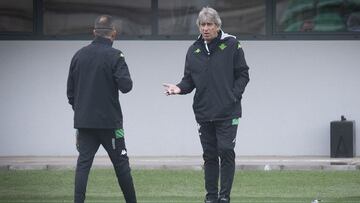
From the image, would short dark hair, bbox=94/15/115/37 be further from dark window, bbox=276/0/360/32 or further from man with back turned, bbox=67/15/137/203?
dark window, bbox=276/0/360/32

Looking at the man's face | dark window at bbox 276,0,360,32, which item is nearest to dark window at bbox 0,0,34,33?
dark window at bbox 276,0,360,32

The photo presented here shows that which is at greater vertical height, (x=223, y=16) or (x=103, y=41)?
(x=223, y=16)

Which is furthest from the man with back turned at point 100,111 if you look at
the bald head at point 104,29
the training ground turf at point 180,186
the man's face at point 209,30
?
the training ground turf at point 180,186

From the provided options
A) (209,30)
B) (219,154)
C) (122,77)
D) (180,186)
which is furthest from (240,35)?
(122,77)

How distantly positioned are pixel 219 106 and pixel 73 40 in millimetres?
6846

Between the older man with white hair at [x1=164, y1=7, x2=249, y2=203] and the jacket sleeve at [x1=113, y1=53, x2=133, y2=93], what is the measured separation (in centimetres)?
48

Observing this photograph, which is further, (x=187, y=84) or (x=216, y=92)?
(x=187, y=84)

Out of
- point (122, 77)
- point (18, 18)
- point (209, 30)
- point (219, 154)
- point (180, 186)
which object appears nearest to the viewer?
point (122, 77)

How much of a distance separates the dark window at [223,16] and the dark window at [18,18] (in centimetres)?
195

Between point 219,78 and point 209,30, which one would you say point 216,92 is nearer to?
point 219,78

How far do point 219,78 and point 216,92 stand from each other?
13cm

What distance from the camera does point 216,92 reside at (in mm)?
9758

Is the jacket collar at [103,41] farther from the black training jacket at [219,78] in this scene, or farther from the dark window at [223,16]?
the dark window at [223,16]

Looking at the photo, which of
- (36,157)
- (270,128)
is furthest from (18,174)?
(270,128)
